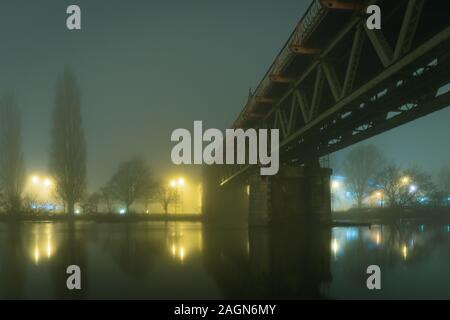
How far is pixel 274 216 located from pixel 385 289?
24.8 meters

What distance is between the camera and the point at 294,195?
3403 centimetres

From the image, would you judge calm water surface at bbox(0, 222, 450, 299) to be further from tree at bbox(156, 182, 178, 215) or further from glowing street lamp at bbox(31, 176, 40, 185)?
tree at bbox(156, 182, 178, 215)

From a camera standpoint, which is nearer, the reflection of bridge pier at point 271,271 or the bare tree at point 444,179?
the reflection of bridge pier at point 271,271

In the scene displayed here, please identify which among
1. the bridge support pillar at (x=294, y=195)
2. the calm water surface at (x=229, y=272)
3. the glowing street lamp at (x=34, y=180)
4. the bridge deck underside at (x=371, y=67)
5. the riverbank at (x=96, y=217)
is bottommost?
the riverbank at (x=96, y=217)

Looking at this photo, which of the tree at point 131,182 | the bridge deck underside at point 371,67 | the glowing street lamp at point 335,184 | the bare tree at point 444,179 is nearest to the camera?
the bridge deck underside at point 371,67

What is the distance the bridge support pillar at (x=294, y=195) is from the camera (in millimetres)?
33531

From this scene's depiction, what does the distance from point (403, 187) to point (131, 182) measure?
4300 centimetres

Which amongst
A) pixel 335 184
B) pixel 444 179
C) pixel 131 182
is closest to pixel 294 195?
pixel 131 182

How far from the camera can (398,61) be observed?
34.4 ft

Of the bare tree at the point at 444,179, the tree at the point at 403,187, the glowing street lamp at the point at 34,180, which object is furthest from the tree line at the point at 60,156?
the bare tree at the point at 444,179

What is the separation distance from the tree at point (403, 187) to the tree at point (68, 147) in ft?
140

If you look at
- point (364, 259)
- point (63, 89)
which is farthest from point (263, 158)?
point (63, 89)

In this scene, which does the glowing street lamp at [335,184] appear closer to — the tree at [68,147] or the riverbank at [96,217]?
the riverbank at [96,217]
